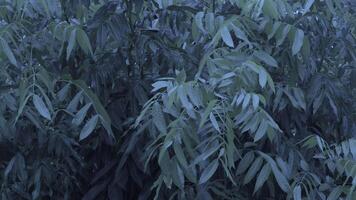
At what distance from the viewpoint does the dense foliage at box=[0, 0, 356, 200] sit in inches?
90.1

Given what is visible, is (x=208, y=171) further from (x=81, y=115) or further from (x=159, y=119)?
(x=81, y=115)

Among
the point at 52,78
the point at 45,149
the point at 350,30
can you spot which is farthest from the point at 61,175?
the point at 350,30

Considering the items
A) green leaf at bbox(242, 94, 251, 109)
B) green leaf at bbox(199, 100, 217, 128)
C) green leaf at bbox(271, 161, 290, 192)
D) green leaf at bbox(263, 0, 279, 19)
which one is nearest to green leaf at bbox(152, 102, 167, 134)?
green leaf at bbox(199, 100, 217, 128)

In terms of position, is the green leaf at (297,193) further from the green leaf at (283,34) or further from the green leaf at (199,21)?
the green leaf at (199,21)

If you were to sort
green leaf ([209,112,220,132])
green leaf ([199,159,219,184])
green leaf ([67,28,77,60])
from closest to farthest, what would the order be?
green leaf ([209,112,220,132])
green leaf ([199,159,219,184])
green leaf ([67,28,77,60])

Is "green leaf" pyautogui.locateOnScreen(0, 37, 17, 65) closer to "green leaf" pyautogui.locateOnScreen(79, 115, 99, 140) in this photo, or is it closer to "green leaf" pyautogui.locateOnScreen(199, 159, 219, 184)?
"green leaf" pyautogui.locateOnScreen(79, 115, 99, 140)

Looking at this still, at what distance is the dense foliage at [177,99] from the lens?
2.29 m

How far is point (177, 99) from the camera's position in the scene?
2229 mm

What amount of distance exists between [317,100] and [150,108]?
0.71m

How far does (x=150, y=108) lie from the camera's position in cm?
246

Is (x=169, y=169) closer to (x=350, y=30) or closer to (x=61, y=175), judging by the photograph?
(x=61, y=175)

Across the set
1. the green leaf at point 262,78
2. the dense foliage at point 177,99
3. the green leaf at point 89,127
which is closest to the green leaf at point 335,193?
the dense foliage at point 177,99

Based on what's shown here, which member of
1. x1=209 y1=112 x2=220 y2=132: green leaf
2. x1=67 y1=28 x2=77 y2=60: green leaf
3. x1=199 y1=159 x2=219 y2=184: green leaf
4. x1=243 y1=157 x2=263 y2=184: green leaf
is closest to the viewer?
x1=209 y1=112 x2=220 y2=132: green leaf

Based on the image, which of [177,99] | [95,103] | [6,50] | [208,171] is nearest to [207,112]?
[177,99]
